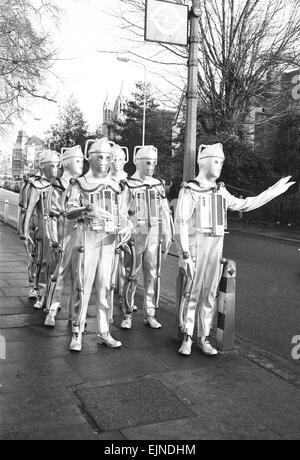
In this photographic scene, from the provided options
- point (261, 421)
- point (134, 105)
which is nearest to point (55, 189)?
point (261, 421)

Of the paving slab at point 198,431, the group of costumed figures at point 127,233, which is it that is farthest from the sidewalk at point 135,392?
the group of costumed figures at point 127,233

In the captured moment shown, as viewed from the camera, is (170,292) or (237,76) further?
(237,76)

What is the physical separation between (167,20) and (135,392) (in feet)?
13.0

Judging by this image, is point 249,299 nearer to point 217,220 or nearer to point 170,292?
point 170,292

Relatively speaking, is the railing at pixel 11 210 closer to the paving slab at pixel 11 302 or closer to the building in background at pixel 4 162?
the building in background at pixel 4 162

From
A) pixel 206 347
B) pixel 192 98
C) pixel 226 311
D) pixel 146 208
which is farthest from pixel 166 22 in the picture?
pixel 206 347

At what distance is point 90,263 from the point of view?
17.6 feet

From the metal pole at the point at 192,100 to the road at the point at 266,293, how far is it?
6.84 feet

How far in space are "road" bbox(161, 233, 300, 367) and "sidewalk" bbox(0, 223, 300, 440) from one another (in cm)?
101

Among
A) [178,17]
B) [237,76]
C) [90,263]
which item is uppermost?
[237,76]

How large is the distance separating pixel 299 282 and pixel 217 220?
4.91m

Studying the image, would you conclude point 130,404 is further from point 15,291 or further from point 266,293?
point 266,293

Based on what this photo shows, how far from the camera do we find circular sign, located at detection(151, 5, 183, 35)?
19.3 feet

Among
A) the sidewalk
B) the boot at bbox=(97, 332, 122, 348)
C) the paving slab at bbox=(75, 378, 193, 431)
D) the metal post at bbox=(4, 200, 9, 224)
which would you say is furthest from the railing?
the paving slab at bbox=(75, 378, 193, 431)
